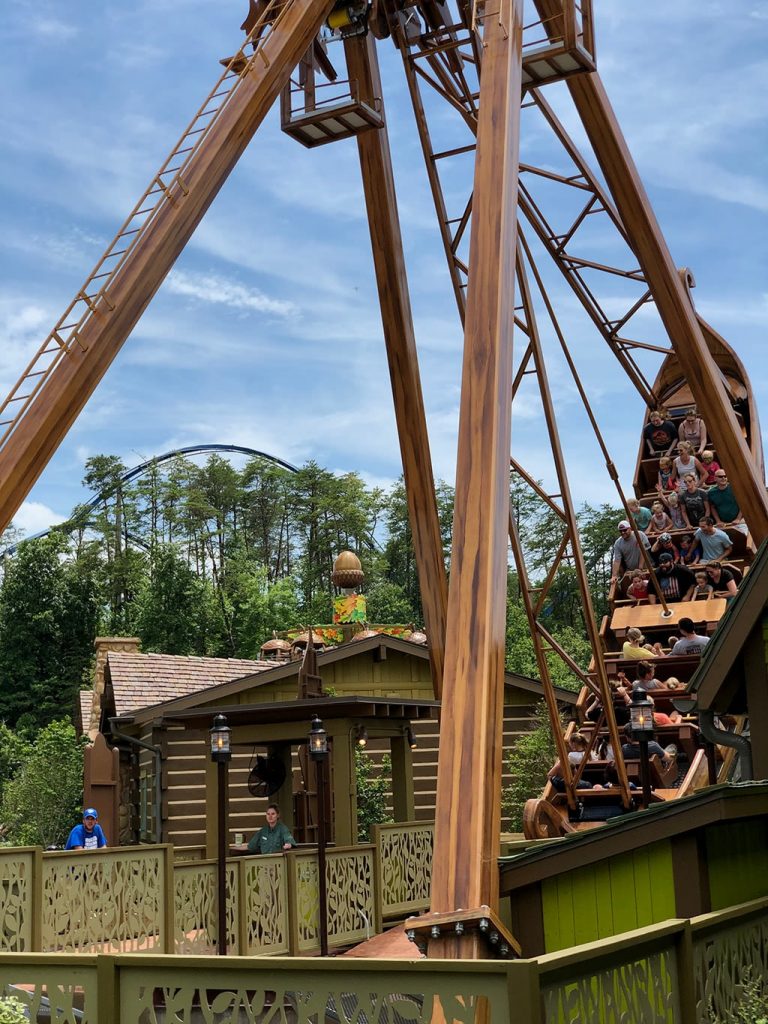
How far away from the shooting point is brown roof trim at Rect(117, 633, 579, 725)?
23797 mm

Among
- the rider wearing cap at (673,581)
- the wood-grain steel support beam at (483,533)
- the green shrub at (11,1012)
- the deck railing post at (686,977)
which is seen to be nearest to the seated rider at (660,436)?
the rider wearing cap at (673,581)

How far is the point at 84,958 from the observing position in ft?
16.7

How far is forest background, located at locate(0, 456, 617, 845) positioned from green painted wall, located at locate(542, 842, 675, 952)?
2918 centimetres

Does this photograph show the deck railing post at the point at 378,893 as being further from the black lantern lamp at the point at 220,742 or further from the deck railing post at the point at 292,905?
the black lantern lamp at the point at 220,742

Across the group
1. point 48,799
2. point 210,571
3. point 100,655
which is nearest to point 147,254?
point 100,655

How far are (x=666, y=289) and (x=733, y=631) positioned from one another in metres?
5.89

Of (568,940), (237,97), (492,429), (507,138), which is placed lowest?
(568,940)

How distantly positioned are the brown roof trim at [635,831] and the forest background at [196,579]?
2921 cm

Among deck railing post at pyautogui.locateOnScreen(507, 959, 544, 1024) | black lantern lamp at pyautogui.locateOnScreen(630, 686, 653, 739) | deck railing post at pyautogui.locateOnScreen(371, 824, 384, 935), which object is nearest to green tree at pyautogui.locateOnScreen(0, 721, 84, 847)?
deck railing post at pyautogui.locateOnScreen(371, 824, 384, 935)

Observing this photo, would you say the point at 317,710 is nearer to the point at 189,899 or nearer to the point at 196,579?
the point at 189,899

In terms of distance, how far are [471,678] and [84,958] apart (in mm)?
3478

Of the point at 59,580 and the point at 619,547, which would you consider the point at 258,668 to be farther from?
the point at 59,580

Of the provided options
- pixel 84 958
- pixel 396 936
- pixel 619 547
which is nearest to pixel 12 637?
pixel 619 547

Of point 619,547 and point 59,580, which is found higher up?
point 59,580
